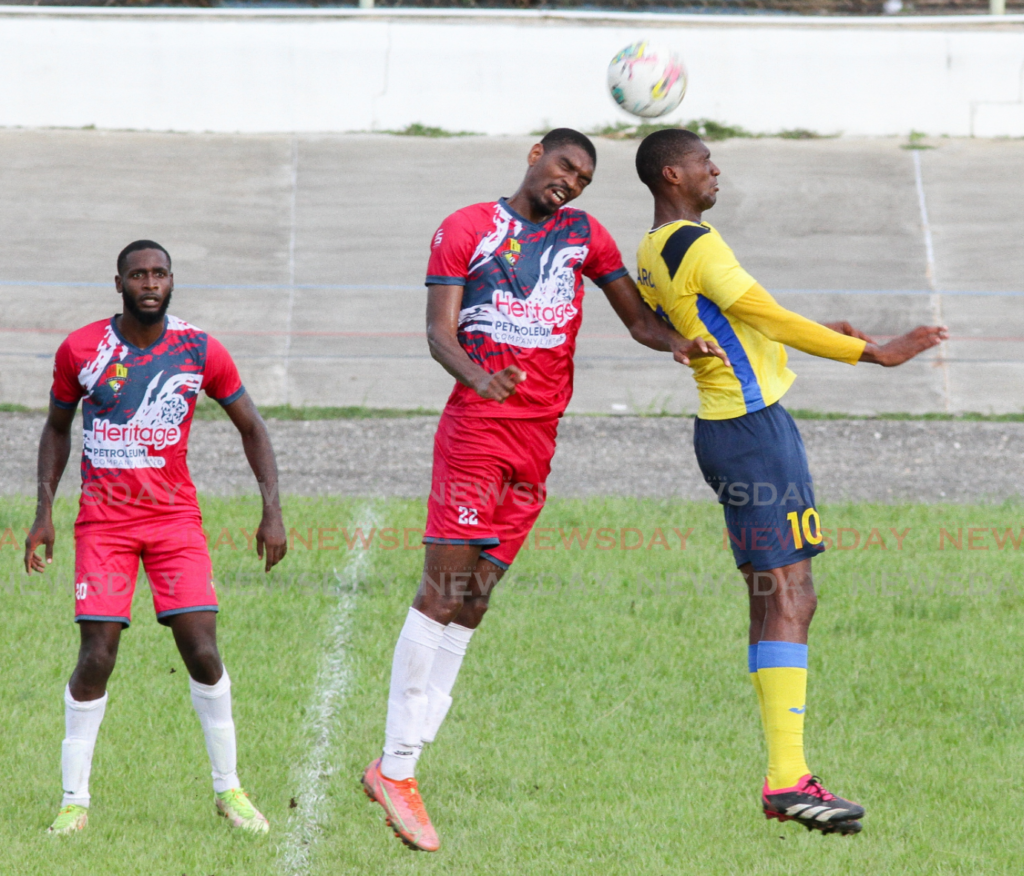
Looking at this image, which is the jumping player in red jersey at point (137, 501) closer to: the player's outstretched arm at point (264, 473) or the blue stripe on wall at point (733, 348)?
the player's outstretched arm at point (264, 473)

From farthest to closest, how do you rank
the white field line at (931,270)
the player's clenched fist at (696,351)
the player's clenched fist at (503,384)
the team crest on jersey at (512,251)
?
the white field line at (931,270)
the team crest on jersey at (512,251)
the player's clenched fist at (696,351)
the player's clenched fist at (503,384)

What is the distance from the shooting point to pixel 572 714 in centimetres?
643

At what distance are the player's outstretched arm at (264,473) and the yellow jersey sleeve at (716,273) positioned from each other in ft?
6.04

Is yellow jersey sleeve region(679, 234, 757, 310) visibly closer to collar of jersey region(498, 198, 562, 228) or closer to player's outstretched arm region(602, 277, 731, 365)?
player's outstretched arm region(602, 277, 731, 365)

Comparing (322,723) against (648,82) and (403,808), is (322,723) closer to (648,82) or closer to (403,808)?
(403,808)

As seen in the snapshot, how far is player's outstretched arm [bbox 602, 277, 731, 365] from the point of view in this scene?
5.01 m

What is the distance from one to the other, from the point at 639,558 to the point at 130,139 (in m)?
12.8

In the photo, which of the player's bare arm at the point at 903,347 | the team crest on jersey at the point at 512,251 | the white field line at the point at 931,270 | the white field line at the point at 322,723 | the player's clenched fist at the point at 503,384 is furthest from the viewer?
the white field line at the point at 931,270

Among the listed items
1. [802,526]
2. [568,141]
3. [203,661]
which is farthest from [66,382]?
[802,526]

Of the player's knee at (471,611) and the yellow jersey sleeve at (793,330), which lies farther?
the player's knee at (471,611)

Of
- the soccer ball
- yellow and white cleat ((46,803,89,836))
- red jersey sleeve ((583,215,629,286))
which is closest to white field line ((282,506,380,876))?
yellow and white cleat ((46,803,89,836))

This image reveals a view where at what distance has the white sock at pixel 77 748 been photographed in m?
5.14

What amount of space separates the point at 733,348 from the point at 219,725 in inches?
100

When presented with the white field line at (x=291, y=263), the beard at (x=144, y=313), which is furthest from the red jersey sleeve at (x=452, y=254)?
the white field line at (x=291, y=263)
